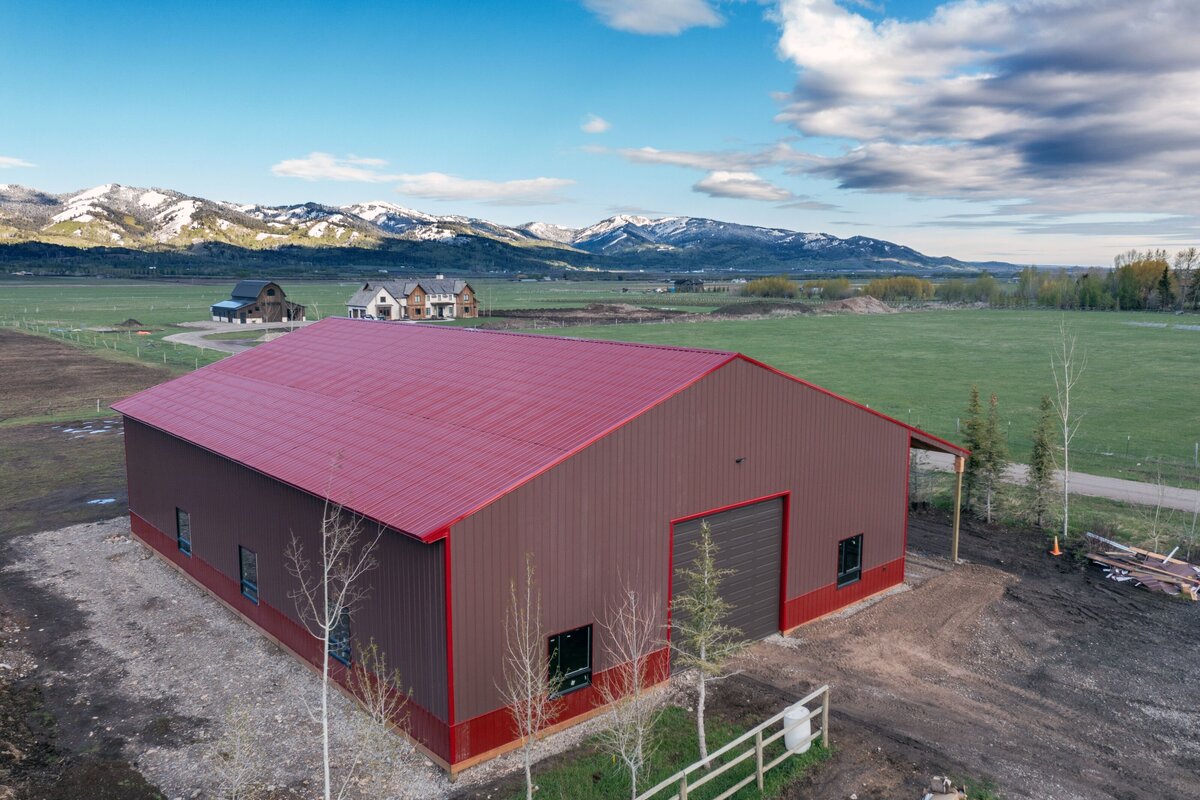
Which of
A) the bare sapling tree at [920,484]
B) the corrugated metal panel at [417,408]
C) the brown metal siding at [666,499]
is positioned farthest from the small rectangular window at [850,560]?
the bare sapling tree at [920,484]

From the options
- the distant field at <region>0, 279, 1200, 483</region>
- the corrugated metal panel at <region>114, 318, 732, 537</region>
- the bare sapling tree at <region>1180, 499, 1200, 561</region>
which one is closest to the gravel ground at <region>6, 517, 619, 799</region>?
→ the corrugated metal panel at <region>114, 318, 732, 537</region>

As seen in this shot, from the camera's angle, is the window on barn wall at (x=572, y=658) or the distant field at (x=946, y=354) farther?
the distant field at (x=946, y=354)

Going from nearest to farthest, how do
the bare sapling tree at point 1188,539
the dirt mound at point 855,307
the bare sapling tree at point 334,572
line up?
the bare sapling tree at point 334,572
the bare sapling tree at point 1188,539
the dirt mound at point 855,307

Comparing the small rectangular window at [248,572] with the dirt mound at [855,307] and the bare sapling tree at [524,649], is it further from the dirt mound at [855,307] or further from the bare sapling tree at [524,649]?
the dirt mound at [855,307]

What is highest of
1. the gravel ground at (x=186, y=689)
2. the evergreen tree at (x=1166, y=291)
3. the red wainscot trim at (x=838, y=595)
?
the evergreen tree at (x=1166, y=291)

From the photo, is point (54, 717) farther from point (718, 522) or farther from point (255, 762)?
point (718, 522)

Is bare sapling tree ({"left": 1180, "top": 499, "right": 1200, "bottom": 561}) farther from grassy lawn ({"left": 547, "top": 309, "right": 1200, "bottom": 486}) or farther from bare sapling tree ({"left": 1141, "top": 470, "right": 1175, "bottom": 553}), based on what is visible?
grassy lawn ({"left": 547, "top": 309, "right": 1200, "bottom": 486})
